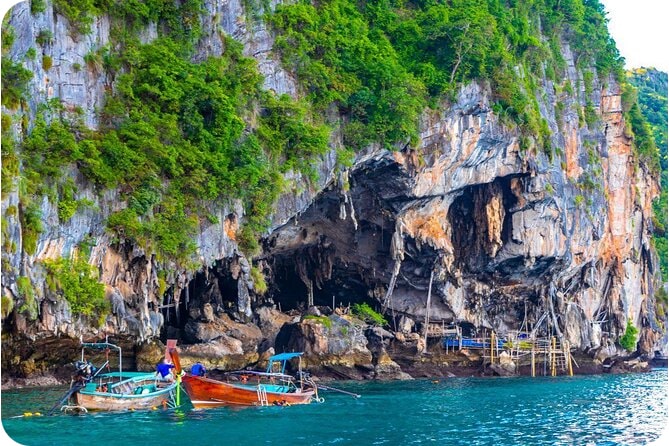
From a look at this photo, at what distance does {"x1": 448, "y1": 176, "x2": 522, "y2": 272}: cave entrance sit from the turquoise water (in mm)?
8733

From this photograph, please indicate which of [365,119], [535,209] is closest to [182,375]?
[365,119]

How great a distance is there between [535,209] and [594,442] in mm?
19414

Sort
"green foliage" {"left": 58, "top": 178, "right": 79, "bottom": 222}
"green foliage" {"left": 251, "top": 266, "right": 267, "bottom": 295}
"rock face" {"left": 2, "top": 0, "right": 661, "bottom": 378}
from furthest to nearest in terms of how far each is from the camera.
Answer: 1. "green foliage" {"left": 251, "top": 266, "right": 267, "bottom": 295}
2. "rock face" {"left": 2, "top": 0, "right": 661, "bottom": 378}
3. "green foliage" {"left": 58, "top": 178, "right": 79, "bottom": 222}

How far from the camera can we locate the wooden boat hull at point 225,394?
22.1m

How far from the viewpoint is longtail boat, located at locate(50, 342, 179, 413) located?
20422 mm

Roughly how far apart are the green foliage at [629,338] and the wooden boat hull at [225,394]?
77.8ft

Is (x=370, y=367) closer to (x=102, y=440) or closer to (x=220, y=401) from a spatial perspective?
(x=220, y=401)

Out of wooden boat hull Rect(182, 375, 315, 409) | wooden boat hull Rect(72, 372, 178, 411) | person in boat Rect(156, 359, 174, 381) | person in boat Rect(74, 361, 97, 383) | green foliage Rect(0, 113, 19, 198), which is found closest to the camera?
wooden boat hull Rect(72, 372, 178, 411)

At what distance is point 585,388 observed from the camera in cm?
3194

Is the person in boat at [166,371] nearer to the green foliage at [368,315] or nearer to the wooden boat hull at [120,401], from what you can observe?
the wooden boat hull at [120,401]

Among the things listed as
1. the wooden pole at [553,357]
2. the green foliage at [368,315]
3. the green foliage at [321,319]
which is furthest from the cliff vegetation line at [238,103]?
the wooden pole at [553,357]

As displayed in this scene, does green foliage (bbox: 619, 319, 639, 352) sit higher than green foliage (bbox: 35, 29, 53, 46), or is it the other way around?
green foliage (bbox: 35, 29, 53, 46)

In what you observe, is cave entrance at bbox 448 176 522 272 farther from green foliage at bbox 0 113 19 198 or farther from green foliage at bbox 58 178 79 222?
green foliage at bbox 0 113 19 198

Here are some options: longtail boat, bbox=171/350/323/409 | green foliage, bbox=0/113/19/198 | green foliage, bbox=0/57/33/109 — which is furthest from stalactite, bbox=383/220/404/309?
green foliage, bbox=0/113/19/198
